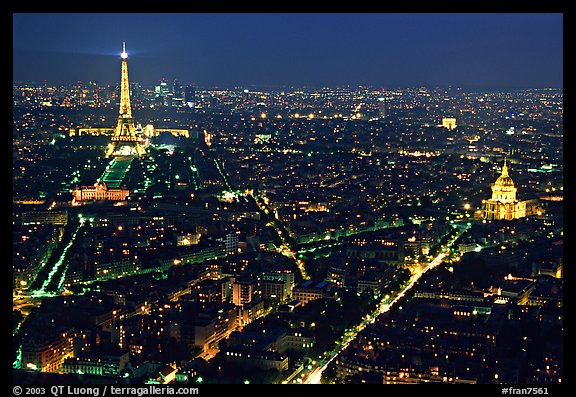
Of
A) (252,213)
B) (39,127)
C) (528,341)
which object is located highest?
(39,127)

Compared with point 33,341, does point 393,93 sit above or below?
above

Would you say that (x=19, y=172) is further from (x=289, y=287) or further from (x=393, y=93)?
(x=393, y=93)

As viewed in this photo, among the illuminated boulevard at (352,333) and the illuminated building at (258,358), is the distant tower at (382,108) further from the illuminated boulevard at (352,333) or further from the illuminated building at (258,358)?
the illuminated building at (258,358)

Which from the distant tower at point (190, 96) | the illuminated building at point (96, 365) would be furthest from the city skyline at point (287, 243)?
the distant tower at point (190, 96)

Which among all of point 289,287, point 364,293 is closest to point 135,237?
point 289,287

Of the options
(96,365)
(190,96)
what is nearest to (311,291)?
(96,365)

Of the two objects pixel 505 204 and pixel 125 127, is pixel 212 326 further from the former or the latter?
pixel 125 127

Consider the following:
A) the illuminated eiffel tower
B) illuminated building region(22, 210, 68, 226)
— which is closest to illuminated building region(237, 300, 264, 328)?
illuminated building region(22, 210, 68, 226)

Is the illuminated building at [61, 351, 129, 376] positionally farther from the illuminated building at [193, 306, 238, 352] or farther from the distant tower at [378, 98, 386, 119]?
the distant tower at [378, 98, 386, 119]
